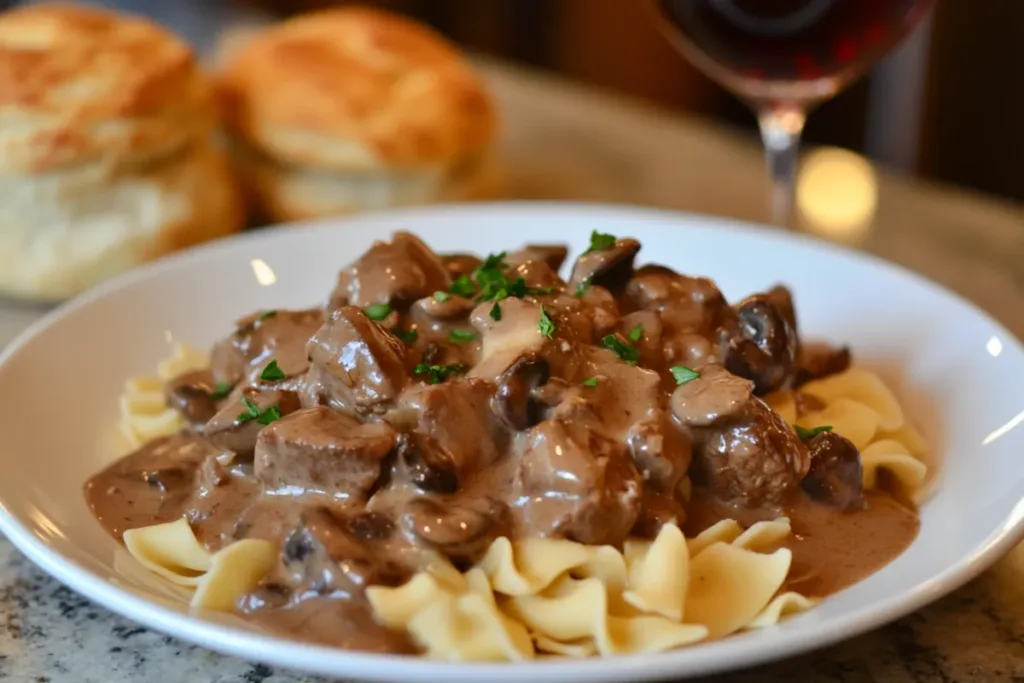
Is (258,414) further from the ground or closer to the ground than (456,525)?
closer to the ground

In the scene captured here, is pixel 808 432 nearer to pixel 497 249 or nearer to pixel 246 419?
pixel 246 419

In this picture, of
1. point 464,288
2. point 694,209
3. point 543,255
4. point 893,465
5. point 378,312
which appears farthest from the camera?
point 694,209

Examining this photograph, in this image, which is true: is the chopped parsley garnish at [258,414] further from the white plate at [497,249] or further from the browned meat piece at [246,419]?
the white plate at [497,249]

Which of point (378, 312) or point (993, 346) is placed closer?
point (378, 312)

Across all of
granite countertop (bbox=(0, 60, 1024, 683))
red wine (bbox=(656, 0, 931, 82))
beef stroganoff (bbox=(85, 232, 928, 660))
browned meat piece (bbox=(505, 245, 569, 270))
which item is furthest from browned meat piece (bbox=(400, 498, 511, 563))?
red wine (bbox=(656, 0, 931, 82))

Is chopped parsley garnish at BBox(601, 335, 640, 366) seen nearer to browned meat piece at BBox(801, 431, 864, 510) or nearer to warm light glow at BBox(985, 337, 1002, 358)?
browned meat piece at BBox(801, 431, 864, 510)

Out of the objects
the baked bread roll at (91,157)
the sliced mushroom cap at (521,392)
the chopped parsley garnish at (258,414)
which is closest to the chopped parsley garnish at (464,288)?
the sliced mushroom cap at (521,392)

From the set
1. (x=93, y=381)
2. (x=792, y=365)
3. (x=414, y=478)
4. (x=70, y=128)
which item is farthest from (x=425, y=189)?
(x=414, y=478)

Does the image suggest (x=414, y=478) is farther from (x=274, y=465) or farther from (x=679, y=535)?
(x=679, y=535)

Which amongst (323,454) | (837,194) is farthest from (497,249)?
(837,194)
